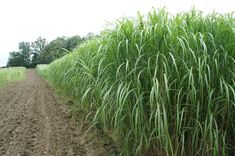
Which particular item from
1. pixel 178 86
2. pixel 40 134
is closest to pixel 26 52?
pixel 40 134

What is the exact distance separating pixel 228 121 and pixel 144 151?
0.72m

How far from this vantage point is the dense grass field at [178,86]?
220cm

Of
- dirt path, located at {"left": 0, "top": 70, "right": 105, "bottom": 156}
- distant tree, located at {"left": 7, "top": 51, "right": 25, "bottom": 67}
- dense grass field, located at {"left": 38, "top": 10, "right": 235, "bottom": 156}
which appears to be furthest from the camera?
distant tree, located at {"left": 7, "top": 51, "right": 25, "bottom": 67}

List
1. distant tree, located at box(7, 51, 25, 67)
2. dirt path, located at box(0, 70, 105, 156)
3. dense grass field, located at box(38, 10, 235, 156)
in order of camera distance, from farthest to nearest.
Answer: distant tree, located at box(7, 51, 25, 67), dirt path, located at box(0, 70, 105, 156), dense grass field, located at box(38, 10, 235, 156)

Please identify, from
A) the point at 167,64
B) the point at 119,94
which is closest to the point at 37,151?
the point at 119,94

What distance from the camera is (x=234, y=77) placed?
88.2 inches

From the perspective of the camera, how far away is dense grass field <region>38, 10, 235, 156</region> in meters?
2.20

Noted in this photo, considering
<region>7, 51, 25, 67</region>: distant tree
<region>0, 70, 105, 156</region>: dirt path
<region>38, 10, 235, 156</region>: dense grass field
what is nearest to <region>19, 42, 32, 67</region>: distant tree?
<region>7, 51, 25, 67</region>: distant tree

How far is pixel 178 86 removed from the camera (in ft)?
7.57

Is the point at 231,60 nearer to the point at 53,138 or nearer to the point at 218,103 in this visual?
the point at 218,103

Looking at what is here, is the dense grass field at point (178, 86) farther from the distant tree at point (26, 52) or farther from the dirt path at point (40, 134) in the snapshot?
the distant tree at point (26, 52)

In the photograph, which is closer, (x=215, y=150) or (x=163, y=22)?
(x=215, y=150)

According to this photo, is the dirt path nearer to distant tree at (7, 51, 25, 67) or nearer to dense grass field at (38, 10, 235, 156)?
dense grass field at (38, 10, 235, 156)

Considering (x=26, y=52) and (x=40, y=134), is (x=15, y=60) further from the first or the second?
(x=40, y=134)
